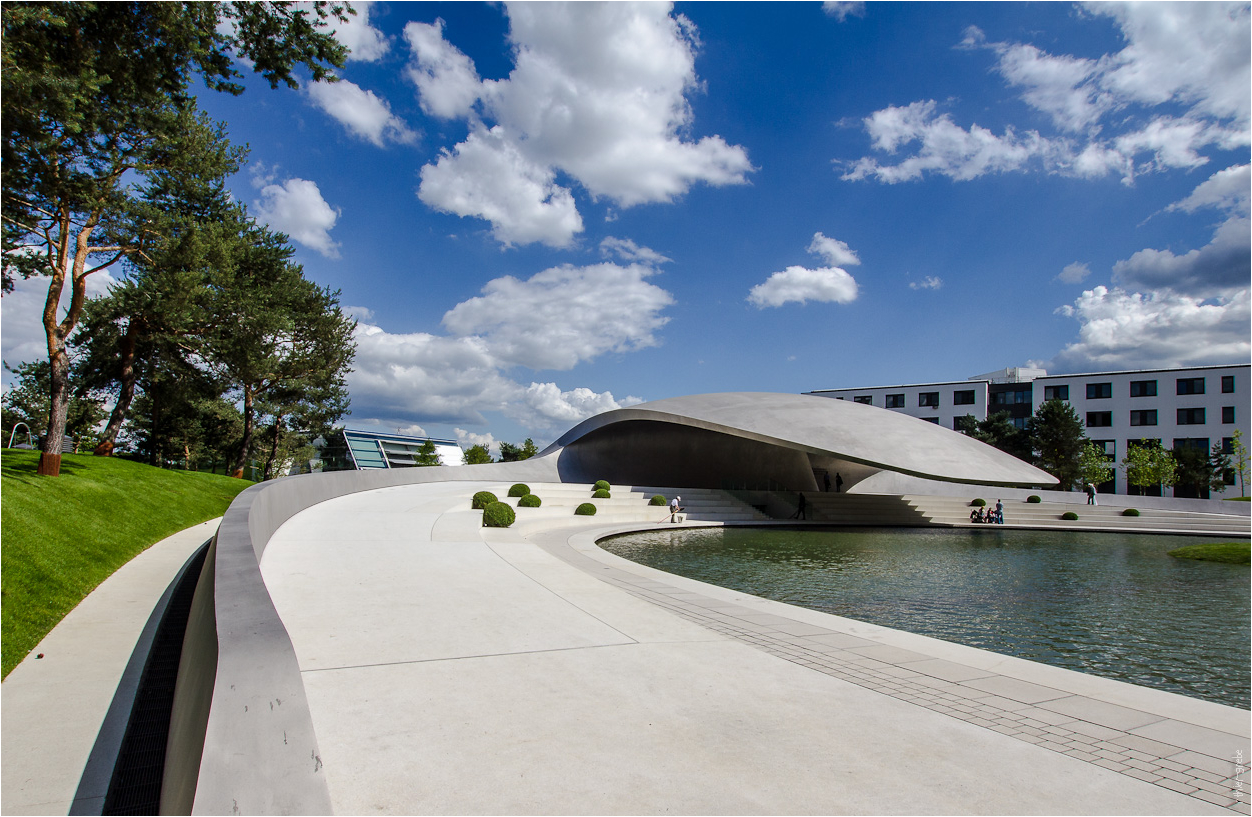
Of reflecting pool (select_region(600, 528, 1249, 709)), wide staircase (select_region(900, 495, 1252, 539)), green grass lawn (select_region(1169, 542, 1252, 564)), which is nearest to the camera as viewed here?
reflecting pool (select_region(600, 528, 1249, 709))

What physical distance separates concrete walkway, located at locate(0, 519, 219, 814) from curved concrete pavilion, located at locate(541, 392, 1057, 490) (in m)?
19.0

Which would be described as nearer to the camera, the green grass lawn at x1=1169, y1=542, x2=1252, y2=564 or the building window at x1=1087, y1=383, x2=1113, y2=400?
the green grass lawn at x1=1169, y1=542, x2=1252, y2=564

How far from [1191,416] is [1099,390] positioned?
6061mm

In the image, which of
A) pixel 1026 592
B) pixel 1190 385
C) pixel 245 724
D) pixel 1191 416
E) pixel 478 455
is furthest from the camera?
pixel 478 455

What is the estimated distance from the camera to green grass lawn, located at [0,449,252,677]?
22.8 feet

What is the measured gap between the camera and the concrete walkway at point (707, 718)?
3.01 metres

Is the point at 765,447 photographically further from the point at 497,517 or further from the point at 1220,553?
the point at 497,517

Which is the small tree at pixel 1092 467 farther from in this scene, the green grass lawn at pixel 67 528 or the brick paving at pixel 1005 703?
the green grass lawn at pixel 67 528

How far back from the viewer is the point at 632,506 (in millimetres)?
23672

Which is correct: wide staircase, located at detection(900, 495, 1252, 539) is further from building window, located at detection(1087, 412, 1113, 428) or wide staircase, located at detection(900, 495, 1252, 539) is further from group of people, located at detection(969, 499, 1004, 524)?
building window, located at detection(1087, 412, 1113, 428)

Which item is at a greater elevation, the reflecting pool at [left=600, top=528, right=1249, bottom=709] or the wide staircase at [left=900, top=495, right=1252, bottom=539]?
the wide staircase at [left=900, top=495, right=1252, bottom=539]

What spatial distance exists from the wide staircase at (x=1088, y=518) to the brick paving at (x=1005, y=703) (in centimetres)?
2309

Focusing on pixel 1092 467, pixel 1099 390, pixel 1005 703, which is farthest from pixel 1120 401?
pixel 1005 703

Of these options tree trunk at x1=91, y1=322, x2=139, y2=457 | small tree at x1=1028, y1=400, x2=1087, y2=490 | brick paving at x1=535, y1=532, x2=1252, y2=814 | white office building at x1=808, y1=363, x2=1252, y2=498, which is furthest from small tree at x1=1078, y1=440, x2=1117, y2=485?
tree trunk at x1=91, y1=322, x2=139, y2=457
